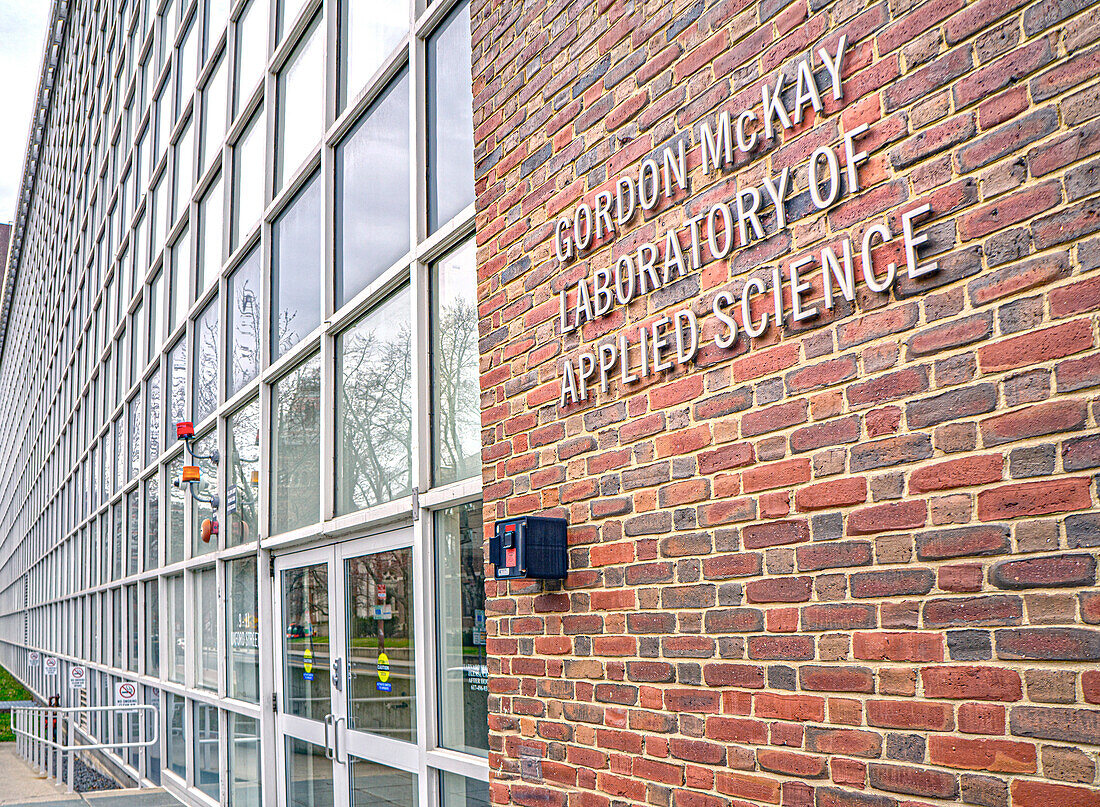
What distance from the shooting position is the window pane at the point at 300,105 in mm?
8039

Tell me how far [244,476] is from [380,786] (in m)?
4.11

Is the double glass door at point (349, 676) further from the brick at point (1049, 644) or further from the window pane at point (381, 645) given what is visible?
the brick at point (1049, 644)

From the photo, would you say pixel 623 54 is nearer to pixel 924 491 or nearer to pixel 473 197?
pixel 473 197

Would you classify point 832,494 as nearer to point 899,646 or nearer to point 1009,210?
point 899,646

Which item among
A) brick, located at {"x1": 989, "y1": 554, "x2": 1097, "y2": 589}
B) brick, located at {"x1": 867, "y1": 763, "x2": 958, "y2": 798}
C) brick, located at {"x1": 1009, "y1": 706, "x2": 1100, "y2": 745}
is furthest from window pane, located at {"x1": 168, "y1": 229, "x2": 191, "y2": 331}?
brick, located at {"x1": 1009, "y1": 706, "x2": 1100, "y2": 745}

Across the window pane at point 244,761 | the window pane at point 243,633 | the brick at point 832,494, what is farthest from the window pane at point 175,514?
the brick at point 832,494

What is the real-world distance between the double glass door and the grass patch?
29953 mm

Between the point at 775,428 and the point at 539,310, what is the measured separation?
4.85 ft

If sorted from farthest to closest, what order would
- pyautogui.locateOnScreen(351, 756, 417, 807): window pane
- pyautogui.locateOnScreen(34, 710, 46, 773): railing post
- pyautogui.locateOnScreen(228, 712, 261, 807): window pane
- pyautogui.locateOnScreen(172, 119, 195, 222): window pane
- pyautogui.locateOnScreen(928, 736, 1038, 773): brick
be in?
1. pyautogui.locateOnScreen(34, 710, 46, 773): railing post
2. pyautogui.locateOnScreen(172, 119, 195, 222): window pane
3. pyautogui.locateOnScreen(228, 712, 261, 807): window pane
4. pyautogui.locateOnScreen(351, 756, 417, 807): window pane
5. pyautogui.locateOnScreen(928, 736, 1038, 773): brick

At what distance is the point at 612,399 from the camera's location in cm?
381

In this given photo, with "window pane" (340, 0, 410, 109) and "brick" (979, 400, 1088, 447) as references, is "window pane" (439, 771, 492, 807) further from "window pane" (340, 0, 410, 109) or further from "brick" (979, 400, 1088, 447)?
"window pane" (340, 0, 410, 109)

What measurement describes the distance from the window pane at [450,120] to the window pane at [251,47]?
12.4 feet

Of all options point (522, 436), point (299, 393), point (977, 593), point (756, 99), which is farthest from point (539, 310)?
point (299, 393)

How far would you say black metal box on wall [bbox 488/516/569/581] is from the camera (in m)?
3.96
